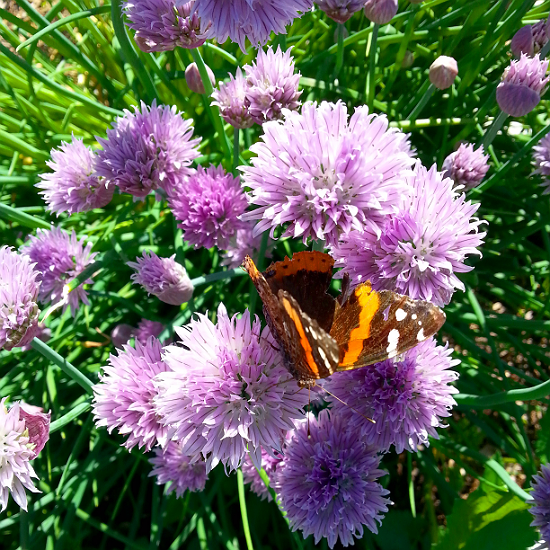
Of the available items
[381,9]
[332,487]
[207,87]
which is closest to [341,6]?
[381,9]

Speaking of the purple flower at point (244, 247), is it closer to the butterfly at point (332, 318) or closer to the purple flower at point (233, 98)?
the purple flower at point (233, 98)

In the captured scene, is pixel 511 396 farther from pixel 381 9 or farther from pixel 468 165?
pixel 381 9

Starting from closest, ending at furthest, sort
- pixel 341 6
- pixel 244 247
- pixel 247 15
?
pixel 247 15 → pixel 341 6 → pixel 244 247

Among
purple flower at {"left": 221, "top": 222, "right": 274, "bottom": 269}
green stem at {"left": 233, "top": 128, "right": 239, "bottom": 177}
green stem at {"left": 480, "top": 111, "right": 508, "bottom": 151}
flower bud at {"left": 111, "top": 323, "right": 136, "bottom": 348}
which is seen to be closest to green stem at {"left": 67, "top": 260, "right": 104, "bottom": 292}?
flower bud at {"left": 111, "top": 323, "right": 136, "bottom": 348}

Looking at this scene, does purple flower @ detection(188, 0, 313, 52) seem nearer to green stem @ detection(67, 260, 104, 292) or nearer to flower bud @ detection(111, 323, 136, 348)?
green stem @ detection(67, 260, 104, 292)

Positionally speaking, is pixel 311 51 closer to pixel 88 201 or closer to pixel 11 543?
pixel 88 201

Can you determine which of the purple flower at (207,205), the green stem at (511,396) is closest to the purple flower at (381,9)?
the purple flower at (207,205)
